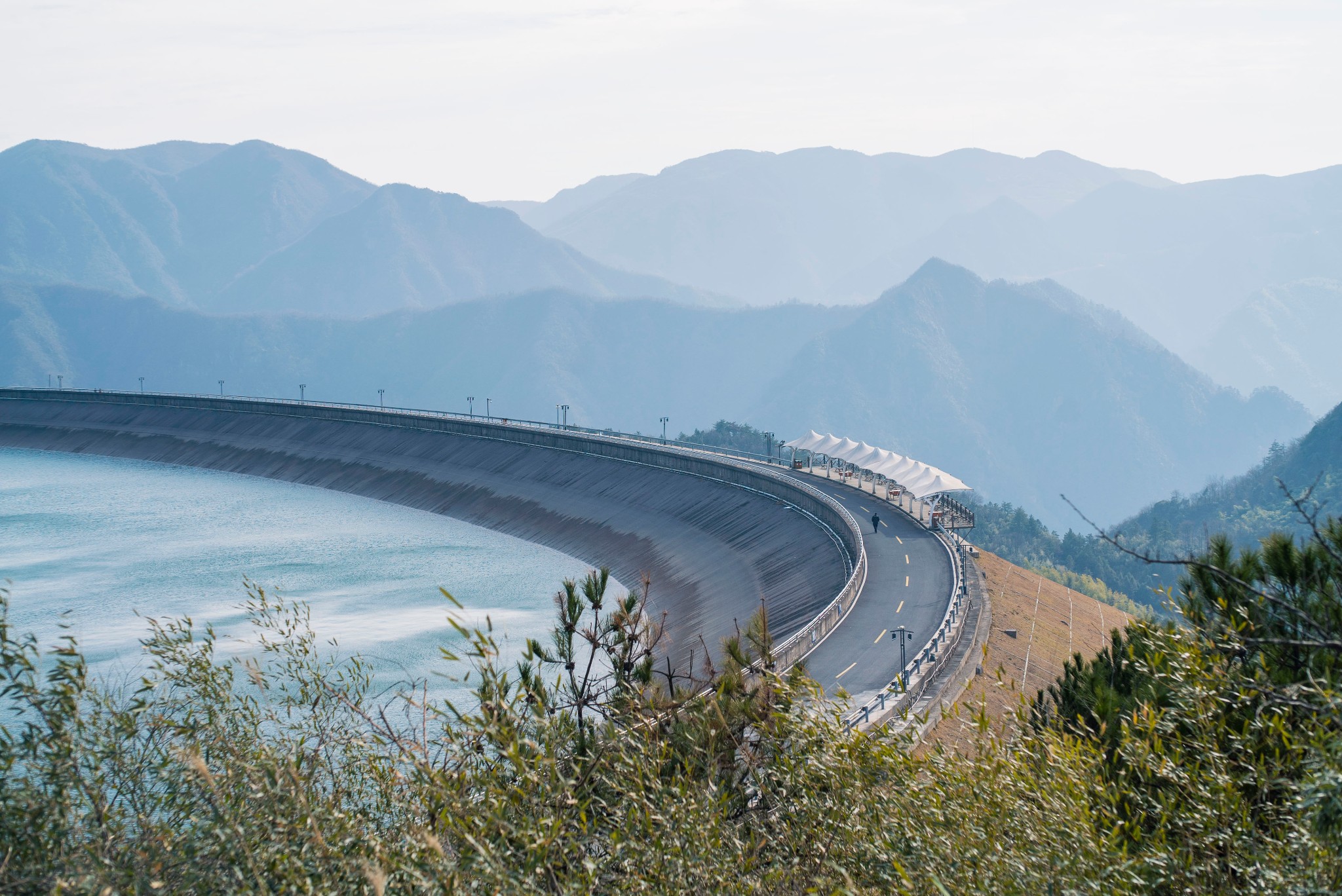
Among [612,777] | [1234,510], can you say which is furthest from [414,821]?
[1234,510]

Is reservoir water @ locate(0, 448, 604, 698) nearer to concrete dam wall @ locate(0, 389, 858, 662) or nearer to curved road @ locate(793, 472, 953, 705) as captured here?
concrete dam wall @ locate(0, 389, 858, 662)

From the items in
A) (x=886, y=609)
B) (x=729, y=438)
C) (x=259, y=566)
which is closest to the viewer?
(x=886, y=609)

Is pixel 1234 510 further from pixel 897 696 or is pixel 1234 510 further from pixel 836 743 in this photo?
pixel 836 743

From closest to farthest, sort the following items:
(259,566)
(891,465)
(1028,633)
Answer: (1028,633) < (259,566) < (891,465)

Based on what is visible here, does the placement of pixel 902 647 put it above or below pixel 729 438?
above

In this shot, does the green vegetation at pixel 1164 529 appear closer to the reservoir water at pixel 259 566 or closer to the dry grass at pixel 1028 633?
the dry grass at pixel 1028 633

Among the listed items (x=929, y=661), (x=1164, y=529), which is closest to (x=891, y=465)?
(x=929, y=661)

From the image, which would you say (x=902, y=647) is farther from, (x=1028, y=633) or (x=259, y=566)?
(x=259, y=566)

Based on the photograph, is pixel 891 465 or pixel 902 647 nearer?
pixel 902 647
